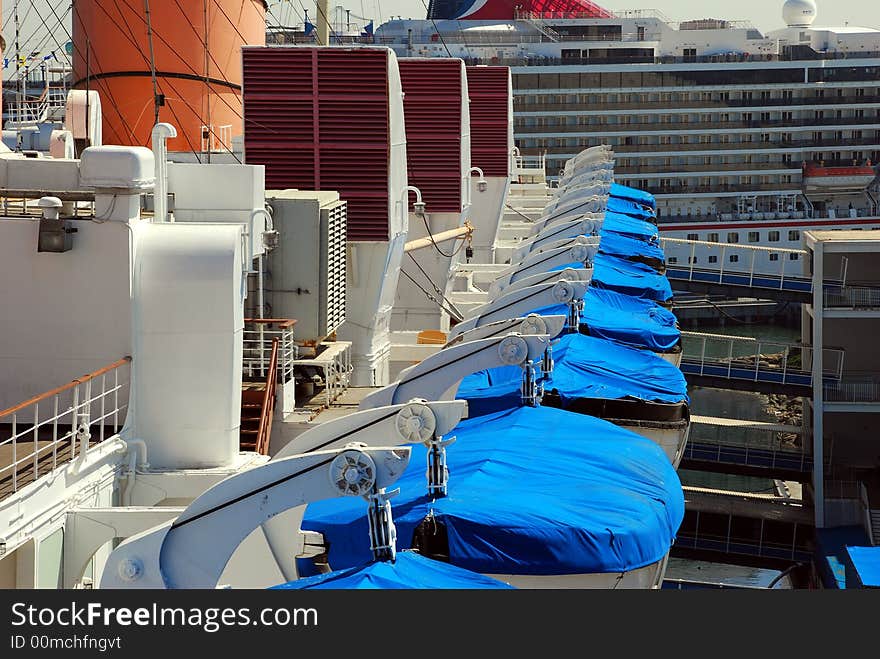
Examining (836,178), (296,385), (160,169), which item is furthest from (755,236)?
(160,169)

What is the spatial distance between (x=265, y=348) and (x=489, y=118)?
18041 millimetres

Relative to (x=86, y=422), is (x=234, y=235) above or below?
above

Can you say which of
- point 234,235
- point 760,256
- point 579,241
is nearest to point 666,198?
point 760,256

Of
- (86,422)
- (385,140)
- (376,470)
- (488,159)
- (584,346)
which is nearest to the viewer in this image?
(376,470)

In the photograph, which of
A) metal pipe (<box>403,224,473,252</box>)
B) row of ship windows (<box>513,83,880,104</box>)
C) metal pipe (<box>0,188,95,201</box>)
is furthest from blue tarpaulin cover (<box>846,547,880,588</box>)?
row of ship windows (<box>513,83,880,104</box>)

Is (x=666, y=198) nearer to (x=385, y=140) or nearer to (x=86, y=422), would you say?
(x=385, y=140)

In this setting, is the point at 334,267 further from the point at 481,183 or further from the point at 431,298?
the point at 481,183

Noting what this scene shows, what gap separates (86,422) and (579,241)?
319 inches

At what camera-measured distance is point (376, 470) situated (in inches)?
237

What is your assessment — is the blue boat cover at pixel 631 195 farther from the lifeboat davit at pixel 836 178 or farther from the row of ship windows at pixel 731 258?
the lifeboat davit at pixel 836 178

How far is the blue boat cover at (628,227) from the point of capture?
22228 millimetres

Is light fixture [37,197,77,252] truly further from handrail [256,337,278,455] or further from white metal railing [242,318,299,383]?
white metal railing [242,318,299,383]

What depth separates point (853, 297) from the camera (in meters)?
24.5

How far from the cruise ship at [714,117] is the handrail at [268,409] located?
5173cm
